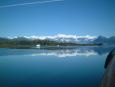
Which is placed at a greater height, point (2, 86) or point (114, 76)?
point (114, 76)

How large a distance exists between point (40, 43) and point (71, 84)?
106309 millimetres

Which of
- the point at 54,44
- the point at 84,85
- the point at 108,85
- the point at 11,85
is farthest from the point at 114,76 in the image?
the point at 54,44

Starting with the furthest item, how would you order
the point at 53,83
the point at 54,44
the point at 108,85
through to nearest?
1. the point at 54,44
2. the point at 53,83
3. the point at 108,85

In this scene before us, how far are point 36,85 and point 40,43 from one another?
106 m

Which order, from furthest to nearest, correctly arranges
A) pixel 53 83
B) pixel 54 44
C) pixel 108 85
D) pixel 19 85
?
pixel 54 44 → pixel 53 83 → pixel 19 85 → pixel 108 85

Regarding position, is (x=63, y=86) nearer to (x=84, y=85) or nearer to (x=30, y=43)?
(x=84, y=85)

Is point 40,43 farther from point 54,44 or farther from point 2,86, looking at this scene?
point 2,86

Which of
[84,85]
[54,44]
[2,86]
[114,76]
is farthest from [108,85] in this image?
[54,44]

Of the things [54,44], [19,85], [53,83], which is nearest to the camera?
[19,85]

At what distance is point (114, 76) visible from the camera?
9.31 feet

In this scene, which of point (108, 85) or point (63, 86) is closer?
point (108, 85)

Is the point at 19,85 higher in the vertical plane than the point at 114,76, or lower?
lower

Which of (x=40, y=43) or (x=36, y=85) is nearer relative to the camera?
(x=36, y=85)

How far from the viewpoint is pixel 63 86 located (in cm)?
1127
